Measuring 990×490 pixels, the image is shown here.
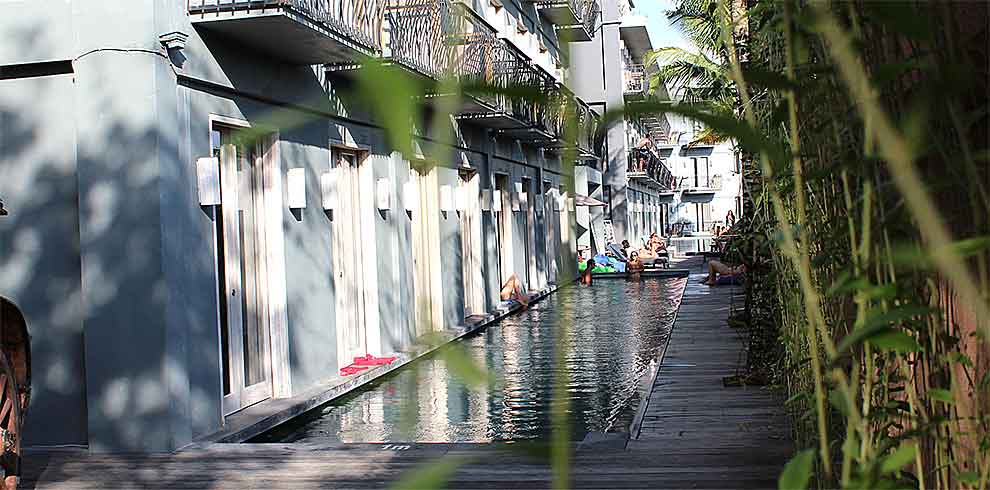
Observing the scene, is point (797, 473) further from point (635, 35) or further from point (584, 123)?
point (635, 35)

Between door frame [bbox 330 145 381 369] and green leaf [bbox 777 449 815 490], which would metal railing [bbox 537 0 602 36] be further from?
green leaf [bbox 777 449 815 490]

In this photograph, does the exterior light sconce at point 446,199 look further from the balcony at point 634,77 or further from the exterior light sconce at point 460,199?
the balcony at point 634,77

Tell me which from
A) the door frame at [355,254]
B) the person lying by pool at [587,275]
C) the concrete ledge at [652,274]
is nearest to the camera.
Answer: the door frame at [355,254]

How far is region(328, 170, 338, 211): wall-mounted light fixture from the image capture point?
32.5ft

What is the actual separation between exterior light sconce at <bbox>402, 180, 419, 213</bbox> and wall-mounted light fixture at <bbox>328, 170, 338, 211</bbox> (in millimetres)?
2371

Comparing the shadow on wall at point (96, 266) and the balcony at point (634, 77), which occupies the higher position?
the balcony at point (634, 77)

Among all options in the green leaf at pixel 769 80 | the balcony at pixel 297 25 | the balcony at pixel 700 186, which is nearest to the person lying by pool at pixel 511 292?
the balcony at pixel 297 25

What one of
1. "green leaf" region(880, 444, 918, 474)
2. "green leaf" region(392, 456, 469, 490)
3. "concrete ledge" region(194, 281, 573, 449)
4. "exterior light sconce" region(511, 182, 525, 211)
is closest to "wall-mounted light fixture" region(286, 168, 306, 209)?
"concrete ledge" region(194, 281, 573, 449)

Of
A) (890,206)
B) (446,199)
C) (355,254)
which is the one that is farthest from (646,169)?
(890,206)

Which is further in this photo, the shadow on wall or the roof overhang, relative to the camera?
the roof overhang

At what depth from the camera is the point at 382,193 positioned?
11.6 meters

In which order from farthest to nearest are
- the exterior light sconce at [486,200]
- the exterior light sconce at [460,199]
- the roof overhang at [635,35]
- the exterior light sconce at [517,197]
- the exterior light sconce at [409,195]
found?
the roof overhang at [635,35]
the exterior light sconce at [517,197]
the exterior light sconce at [486,200]
the exterior light sconce at [460,199]
the exterior light sconce at [409,195]

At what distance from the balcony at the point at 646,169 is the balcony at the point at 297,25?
28.7 meters

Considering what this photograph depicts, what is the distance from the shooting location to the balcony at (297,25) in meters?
7.62
